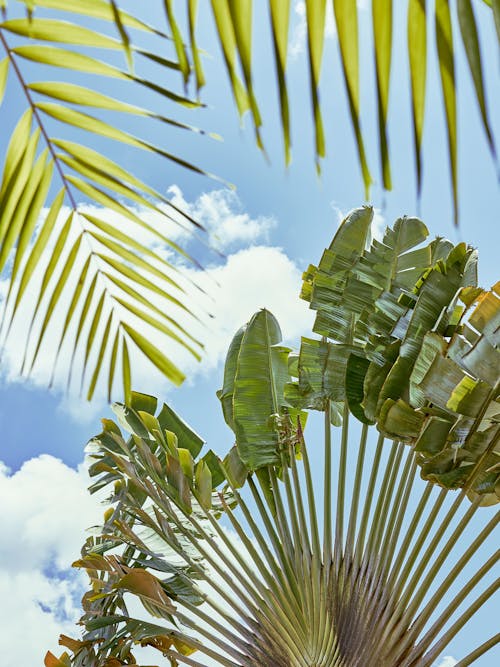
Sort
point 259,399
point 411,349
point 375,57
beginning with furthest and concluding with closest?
1. point 259,399
2. point 411,349
3. point 375,57

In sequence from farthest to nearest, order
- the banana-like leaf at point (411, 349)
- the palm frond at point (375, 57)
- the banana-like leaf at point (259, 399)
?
the banana-like leaf at point (259, 399) < the banana-like leaf at point (411, 349) < the palm frond at point (375, 57)

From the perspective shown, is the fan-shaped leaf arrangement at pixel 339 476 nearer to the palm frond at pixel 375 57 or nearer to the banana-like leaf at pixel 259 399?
the banana-like leaf at pixel 259 399

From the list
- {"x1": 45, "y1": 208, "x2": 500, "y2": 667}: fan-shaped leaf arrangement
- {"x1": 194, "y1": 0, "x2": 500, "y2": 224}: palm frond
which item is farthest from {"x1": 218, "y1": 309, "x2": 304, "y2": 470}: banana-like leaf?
{"x1": 194, "y1": 0, "x2": 500, "y2": 224}: palm frond

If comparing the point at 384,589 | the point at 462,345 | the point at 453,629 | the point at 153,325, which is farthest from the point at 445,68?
the point at 384,589

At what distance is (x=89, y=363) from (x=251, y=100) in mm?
481

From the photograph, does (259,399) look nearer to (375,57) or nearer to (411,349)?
(411,349)

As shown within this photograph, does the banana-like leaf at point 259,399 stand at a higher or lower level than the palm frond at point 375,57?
higher

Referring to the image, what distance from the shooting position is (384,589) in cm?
402

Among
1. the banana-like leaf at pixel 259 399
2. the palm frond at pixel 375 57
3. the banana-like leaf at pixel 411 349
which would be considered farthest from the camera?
the banana-like leaf at pixel 259 399

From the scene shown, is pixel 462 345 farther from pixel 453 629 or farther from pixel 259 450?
pixel 259 450

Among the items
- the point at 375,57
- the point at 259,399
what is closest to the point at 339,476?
the point at 259,399

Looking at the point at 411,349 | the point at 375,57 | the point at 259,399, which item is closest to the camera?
the point at 375,57

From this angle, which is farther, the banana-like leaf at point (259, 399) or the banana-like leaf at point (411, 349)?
the banana-like leaf at point (259, 399)

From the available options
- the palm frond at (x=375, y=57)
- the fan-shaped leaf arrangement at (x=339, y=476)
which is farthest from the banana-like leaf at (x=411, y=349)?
the palm frond at (x=375, y=57)
